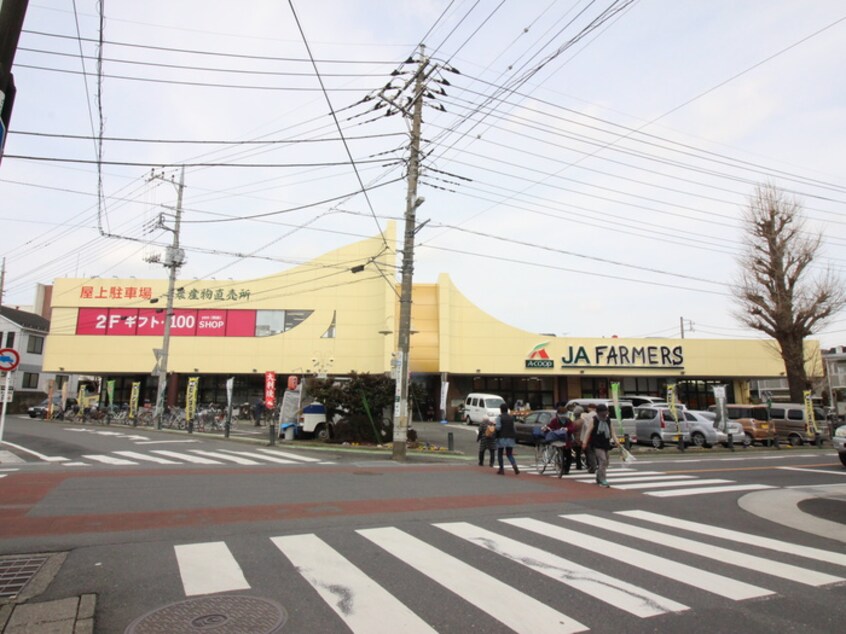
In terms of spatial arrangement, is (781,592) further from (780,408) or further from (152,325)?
(152,325)

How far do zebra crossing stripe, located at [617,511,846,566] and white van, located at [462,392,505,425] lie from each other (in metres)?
22.3

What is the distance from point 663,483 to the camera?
1202cm

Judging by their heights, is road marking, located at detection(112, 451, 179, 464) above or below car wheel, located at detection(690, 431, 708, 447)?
below

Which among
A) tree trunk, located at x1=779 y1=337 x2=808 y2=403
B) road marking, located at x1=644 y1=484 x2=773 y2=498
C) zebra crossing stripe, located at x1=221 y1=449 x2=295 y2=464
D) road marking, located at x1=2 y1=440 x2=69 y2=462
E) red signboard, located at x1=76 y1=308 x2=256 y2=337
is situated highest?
red signboard, located at x1=76 y1=308 x2=256 y2=337

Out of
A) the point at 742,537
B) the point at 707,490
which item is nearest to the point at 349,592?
the point at 742,537

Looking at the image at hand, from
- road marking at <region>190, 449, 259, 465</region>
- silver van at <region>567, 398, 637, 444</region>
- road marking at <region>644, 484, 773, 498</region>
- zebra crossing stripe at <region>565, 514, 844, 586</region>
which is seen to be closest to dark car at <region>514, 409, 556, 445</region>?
silver van at <region>567, 398, 637, 444</region>

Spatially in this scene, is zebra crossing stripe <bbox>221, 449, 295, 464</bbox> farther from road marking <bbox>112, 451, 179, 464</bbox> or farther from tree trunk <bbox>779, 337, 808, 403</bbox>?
tree trunk <bbox>779, 337, 808, 403</bbox>

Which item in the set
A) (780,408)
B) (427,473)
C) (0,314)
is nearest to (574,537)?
(427,473)

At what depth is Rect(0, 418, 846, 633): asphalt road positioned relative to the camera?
4.19 metres

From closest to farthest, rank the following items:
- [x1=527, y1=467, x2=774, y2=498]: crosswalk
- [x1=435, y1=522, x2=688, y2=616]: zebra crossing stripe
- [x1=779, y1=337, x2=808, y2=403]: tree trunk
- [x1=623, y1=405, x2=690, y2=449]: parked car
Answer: [x1=435, y1=522, x2=688, y2=616]: zebra crossing stripe, [x1=527, y1=467, x2=774, y2=498]: crosswalk, [x1=623, y1=405, x2=690, y2=449]: parked car, [x1=779, y1=337, x2=808, y2=403]: tree trunk

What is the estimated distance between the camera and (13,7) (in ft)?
13.9

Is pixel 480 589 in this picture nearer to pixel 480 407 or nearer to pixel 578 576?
pixel 578 576

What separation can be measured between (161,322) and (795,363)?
39892 millimetres

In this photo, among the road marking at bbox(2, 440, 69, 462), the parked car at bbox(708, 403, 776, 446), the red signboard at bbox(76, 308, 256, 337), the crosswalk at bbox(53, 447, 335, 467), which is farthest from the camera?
the red signboard at bbox(76, 308, 256, 337)
